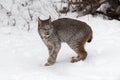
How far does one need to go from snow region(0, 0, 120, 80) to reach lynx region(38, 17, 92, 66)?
0.14 metres

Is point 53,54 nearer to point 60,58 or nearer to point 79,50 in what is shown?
point 60,58

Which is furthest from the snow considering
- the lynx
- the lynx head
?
the lynx head

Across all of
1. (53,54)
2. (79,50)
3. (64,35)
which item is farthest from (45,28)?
(79,50)

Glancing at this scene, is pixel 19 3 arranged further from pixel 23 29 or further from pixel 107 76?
pixel 107 76

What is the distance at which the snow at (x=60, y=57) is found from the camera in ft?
18.3

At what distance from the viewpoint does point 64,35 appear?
610 cm

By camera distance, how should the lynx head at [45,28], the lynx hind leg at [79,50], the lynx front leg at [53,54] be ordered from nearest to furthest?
the lynx head at [45,28] < the lynx hind leg at [79,50] < the lynx front leg at [53,54]

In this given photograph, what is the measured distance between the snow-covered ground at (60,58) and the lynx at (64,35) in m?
0.14

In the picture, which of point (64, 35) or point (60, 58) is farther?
point (60, 58)

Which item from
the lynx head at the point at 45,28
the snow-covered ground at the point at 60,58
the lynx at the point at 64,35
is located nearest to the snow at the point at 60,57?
the snow-covered ground at the point at 60,58

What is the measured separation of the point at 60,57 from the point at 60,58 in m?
0.04

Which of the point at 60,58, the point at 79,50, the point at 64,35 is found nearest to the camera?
the point at 79,50

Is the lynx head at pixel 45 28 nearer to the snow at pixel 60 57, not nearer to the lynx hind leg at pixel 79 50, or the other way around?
the lynx hind leg at pixel 79 50

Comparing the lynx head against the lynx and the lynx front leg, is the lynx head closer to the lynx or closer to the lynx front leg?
the lynx
